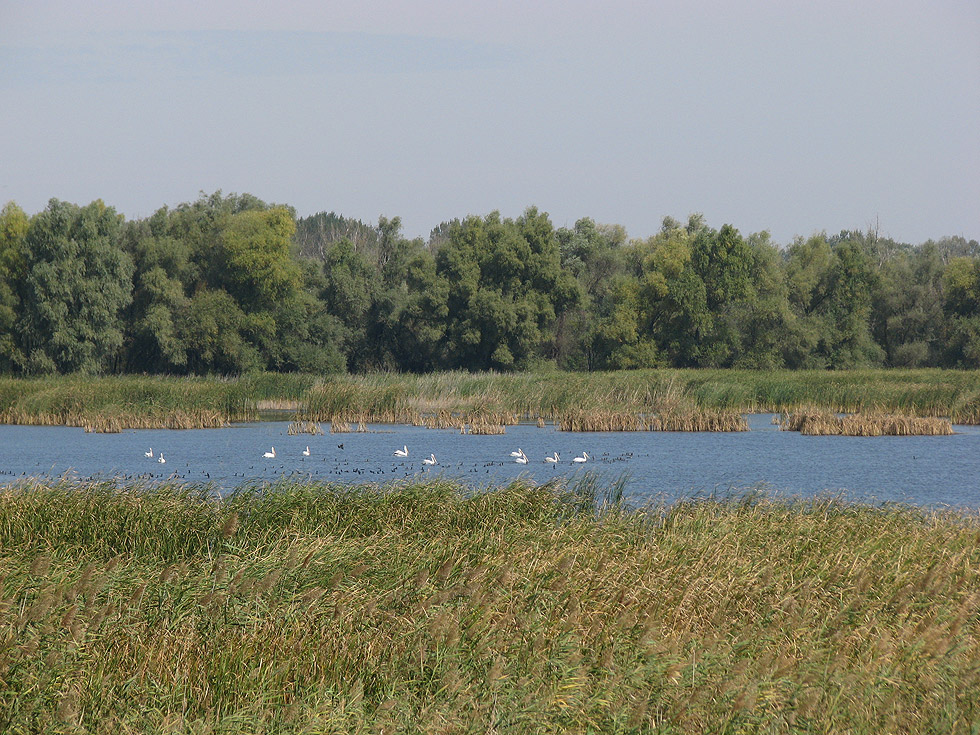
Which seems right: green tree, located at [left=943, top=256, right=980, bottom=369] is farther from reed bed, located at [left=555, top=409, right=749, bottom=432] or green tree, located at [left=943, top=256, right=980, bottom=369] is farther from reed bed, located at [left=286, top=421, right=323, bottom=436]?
reed bed, located at [left=286, top=421, right=323, bottom=436]

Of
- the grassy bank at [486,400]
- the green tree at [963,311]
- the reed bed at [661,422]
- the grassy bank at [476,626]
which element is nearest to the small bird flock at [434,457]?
the reed bed at [661,422]

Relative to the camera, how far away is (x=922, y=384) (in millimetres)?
37688

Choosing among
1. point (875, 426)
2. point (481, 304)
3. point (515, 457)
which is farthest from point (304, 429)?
point (481, 304)

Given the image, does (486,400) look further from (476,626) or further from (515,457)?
(476,626)

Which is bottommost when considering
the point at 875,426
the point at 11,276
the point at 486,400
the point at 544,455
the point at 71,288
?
the point at 544,455

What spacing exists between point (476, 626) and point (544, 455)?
709 inches

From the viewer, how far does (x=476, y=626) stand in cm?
753

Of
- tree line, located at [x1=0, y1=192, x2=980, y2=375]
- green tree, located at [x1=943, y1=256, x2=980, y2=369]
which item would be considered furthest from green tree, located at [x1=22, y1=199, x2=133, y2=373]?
green tree, located at [x1=943, y1=256, x2=980, y2=369]

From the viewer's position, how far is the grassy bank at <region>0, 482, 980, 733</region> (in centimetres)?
644

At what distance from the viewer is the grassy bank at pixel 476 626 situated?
21.1ft

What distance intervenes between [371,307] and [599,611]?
2159 inches

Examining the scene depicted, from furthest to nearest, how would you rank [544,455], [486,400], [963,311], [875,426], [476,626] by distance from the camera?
[963,311]
[486,400]
[875,426]
[544,455]
[476,626]

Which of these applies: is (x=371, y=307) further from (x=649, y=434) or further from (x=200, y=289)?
(x=649, y=434)

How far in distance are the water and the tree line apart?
950 inches
